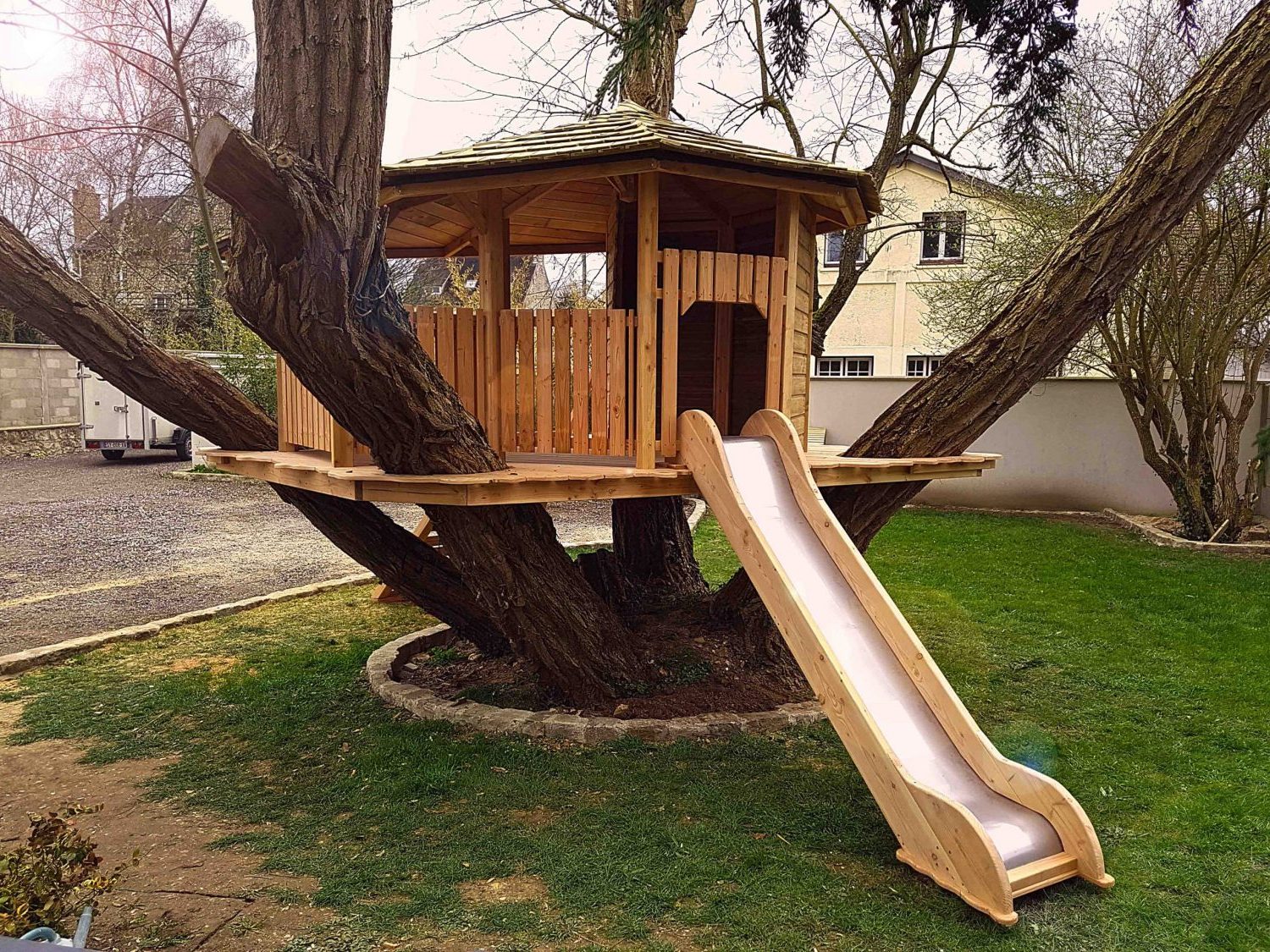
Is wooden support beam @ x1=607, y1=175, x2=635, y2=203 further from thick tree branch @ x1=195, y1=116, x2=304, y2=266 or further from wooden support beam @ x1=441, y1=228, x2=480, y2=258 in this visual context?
thick tree branch @ x1=195, y1=116, x2=304, y2=266

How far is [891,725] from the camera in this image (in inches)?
140

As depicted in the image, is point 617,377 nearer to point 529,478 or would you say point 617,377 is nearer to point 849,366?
point 529,478

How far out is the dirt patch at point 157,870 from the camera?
295 cm

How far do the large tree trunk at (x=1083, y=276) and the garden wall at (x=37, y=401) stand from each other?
67.3 feet

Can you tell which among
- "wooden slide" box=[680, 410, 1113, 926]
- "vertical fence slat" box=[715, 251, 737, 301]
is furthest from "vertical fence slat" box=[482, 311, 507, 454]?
"vertical fence slat" box=[715, 251, 737, 301]

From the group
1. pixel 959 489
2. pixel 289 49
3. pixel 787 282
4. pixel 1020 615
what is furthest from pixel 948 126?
pixel 289 49

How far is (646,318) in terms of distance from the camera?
416cm

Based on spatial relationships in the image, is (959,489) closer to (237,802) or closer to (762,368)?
(762,368)

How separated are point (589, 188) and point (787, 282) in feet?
6.04

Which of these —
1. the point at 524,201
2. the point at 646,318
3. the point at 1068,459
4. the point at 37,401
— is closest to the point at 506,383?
the point at 646,318

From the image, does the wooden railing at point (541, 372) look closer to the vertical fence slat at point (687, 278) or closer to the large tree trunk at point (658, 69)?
the vertical fence slat at point (687, 278)

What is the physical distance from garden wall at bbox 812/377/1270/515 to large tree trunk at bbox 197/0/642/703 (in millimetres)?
9763

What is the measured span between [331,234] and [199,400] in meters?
2.55

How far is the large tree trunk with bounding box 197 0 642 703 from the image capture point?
265cm
